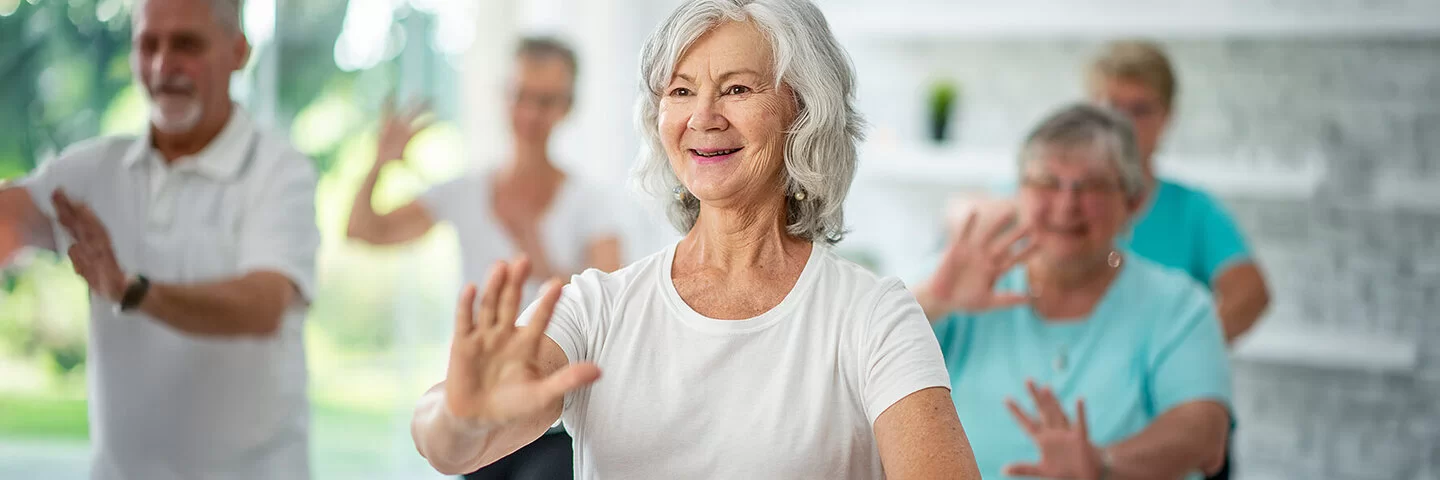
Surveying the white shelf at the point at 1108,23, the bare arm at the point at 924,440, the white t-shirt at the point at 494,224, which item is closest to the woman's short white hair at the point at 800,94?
the bare arm at the point at 924,440

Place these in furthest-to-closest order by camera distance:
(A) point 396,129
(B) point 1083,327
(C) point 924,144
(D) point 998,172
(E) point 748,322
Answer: (C) point 924,144 → (D) point 998,172 → (A) point 396,129 → (B) point 1083,327 → (E) point 748,322

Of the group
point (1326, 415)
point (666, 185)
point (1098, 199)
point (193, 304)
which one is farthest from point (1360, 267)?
point (193, 304)

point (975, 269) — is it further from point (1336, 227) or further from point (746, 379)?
point (1336, 227)

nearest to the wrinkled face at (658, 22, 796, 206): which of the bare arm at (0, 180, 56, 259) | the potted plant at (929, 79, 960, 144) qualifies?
the bare arm at (0, 180, 56, 259)

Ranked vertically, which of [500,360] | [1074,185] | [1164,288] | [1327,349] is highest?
[1074,185]

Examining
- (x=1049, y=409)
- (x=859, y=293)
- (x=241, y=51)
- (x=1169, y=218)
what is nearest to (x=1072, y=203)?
(x=1049, y=409)

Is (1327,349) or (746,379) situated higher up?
(746,379)

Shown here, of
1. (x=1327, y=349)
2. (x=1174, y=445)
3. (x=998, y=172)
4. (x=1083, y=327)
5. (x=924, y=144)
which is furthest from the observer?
(x=924, y=144)

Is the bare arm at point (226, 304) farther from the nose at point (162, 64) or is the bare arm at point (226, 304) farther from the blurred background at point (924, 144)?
the blurred background at point (924, 144)

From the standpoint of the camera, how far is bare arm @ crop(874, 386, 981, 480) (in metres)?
1.18

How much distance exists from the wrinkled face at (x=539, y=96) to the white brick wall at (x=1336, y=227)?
1887 millimetres

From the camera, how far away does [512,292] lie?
110cm

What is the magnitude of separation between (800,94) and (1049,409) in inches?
36.2

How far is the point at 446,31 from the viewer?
4328 mm
